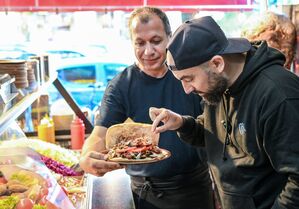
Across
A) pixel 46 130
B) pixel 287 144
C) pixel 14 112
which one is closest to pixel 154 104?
pixel 14 112

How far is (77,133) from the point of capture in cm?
514

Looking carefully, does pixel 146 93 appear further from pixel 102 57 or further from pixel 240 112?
pixel 102 57

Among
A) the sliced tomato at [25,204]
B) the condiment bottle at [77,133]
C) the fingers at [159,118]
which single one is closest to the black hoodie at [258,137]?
the fingers at [159,118]

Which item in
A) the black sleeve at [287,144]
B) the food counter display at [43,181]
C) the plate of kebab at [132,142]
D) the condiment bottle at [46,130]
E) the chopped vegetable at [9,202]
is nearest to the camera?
the black sleeve at [287,144]

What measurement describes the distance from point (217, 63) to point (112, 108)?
4.08 ft

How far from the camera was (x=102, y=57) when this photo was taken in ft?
30.1

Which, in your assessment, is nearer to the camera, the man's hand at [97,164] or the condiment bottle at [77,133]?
the man's hand at [97,164]

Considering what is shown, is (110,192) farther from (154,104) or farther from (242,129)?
(242,129)

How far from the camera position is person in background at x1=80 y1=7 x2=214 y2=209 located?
328 cm

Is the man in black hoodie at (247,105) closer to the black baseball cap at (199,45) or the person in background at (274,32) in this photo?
the black baseball cap at (199,45)

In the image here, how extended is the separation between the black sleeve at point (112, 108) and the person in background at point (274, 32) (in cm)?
98

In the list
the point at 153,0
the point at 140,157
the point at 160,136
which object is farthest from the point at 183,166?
the point at 153,0

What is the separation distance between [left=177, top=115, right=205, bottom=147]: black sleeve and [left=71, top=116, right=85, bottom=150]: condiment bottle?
2375 mm

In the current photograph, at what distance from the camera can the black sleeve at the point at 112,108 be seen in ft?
11.0
